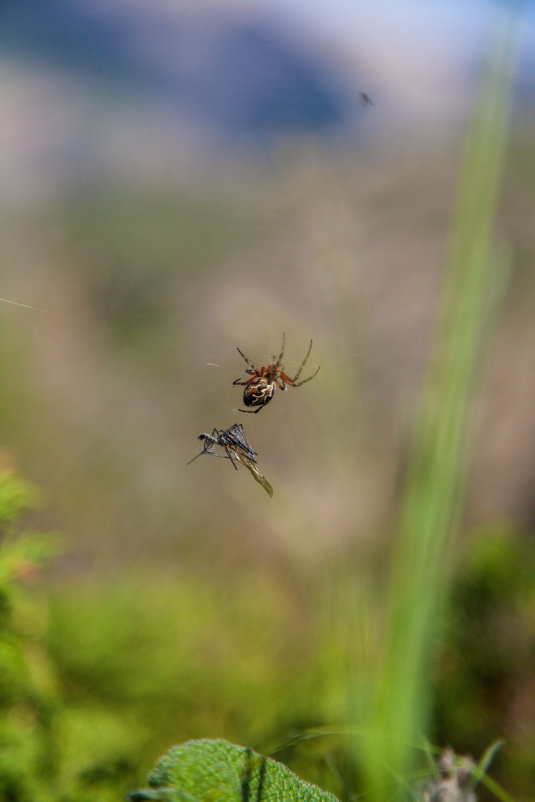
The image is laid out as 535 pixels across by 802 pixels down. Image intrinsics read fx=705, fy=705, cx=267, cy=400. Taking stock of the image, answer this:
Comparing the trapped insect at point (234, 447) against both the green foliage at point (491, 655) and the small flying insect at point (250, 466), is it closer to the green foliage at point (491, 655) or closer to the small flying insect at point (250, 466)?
the small flying insect at point (250, 466)

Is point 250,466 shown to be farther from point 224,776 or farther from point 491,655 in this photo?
point 491,655

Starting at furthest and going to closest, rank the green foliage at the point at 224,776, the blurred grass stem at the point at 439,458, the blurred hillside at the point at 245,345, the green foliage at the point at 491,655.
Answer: the green foliage at the point at 491,655 → the blurred hillside at the point at 245,345 → the blurred grass stem at the point at 439,458 → the green foliage at the point at 224,776

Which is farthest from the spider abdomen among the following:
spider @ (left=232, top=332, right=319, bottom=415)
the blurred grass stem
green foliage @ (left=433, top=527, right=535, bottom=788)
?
green foliage @ (left=433, top=527, right=535, bottom=788)

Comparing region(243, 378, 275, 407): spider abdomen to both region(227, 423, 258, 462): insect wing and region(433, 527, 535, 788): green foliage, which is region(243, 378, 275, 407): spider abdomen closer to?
region(227, 423, 258, 462): insect wing

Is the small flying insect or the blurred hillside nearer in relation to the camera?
the small flying insect

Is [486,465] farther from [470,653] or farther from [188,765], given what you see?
[188,765]

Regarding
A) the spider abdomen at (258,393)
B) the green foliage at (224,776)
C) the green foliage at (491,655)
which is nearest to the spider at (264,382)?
the spider abdomen at (258,393)
